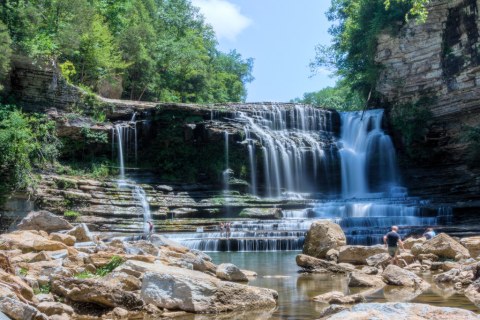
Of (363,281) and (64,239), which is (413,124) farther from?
(64,239)

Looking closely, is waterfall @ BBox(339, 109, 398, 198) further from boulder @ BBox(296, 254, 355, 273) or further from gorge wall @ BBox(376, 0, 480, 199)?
boulder @ BBox(296, 254, 355, 273)

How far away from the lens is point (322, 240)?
14695mm

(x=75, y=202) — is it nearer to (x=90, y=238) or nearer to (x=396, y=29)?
(x=90, y=238)

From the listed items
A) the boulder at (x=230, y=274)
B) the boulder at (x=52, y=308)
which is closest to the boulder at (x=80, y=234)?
the boulder at (x=230, y=274)

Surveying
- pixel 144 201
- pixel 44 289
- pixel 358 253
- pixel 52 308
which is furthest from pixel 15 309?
pixel 144 201

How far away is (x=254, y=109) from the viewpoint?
34062 mm

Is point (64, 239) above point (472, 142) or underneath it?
underneath

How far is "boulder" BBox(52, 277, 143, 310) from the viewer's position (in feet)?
22.3

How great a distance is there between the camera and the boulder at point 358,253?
13430 mm

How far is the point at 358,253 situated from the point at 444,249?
2.14 m

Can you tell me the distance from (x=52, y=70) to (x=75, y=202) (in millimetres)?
8382

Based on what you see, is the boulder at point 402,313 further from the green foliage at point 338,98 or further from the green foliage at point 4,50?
the green foliage at point 338,98

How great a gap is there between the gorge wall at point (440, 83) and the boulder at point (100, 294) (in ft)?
78.8

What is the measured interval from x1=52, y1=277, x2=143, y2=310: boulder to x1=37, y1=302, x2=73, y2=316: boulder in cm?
37
